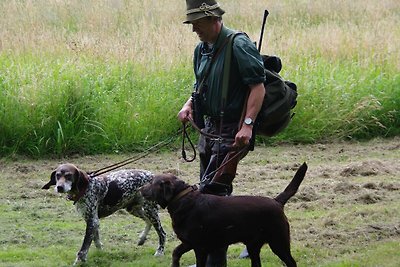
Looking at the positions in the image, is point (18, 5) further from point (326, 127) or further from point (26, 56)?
point (326, 127)

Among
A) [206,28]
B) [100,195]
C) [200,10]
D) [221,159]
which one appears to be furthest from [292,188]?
[100,195]

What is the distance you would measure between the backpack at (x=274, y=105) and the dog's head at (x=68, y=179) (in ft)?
4.58

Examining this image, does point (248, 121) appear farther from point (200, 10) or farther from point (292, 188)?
point (200, 10)

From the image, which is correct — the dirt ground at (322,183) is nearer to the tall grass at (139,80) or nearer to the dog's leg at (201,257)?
the tall grass at (139,80)

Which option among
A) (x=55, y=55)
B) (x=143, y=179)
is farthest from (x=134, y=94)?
(x=143, y=179)

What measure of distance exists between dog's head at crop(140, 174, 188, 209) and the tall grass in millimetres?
4607

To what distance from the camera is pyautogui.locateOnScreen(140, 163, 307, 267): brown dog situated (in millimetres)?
5414

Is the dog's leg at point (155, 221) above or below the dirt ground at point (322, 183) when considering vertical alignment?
above

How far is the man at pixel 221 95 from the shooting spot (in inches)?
219

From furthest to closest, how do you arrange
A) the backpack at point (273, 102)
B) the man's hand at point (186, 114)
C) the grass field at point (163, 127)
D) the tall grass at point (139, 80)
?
the tall grass at point (139, 80), the grass field at point (163, 127), the man's hand at point (186, 114), the backpack at point (273, 102)

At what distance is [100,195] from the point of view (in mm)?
6516

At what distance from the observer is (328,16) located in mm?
17391

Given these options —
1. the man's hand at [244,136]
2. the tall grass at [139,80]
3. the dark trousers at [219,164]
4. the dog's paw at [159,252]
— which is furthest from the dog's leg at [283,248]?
the tall grass at [139,80]

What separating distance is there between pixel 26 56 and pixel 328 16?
7593 mm
